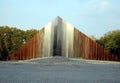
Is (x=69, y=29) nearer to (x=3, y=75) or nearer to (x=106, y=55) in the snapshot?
(x=106, y=55)

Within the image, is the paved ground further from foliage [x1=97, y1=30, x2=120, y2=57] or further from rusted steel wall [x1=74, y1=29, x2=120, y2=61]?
foliage [x1=97, y1=30, x2=120, y2=57]

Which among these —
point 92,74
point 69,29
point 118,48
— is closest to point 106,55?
point 69,29

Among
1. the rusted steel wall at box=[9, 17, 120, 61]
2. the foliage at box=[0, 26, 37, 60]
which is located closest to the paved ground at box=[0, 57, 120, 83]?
the rusted steel wall at box=[9, 17, 120, 61]

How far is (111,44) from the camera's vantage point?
44.3 meters

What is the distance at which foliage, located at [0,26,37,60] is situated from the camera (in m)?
48.6

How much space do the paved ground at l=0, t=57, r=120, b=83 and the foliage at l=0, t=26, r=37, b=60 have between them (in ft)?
110

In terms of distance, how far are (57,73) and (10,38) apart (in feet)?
122

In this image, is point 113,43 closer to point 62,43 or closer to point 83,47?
point 83,47

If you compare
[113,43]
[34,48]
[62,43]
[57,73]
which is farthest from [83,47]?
[113,43]

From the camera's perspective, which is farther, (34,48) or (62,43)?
(34,48)

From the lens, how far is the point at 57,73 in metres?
14.1

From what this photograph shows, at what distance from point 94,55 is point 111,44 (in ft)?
64.3

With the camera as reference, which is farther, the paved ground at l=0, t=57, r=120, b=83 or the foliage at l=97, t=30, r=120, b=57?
the foliage at l=97, t=30, r=120, b=57

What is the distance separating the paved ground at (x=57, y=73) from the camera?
1288cm
